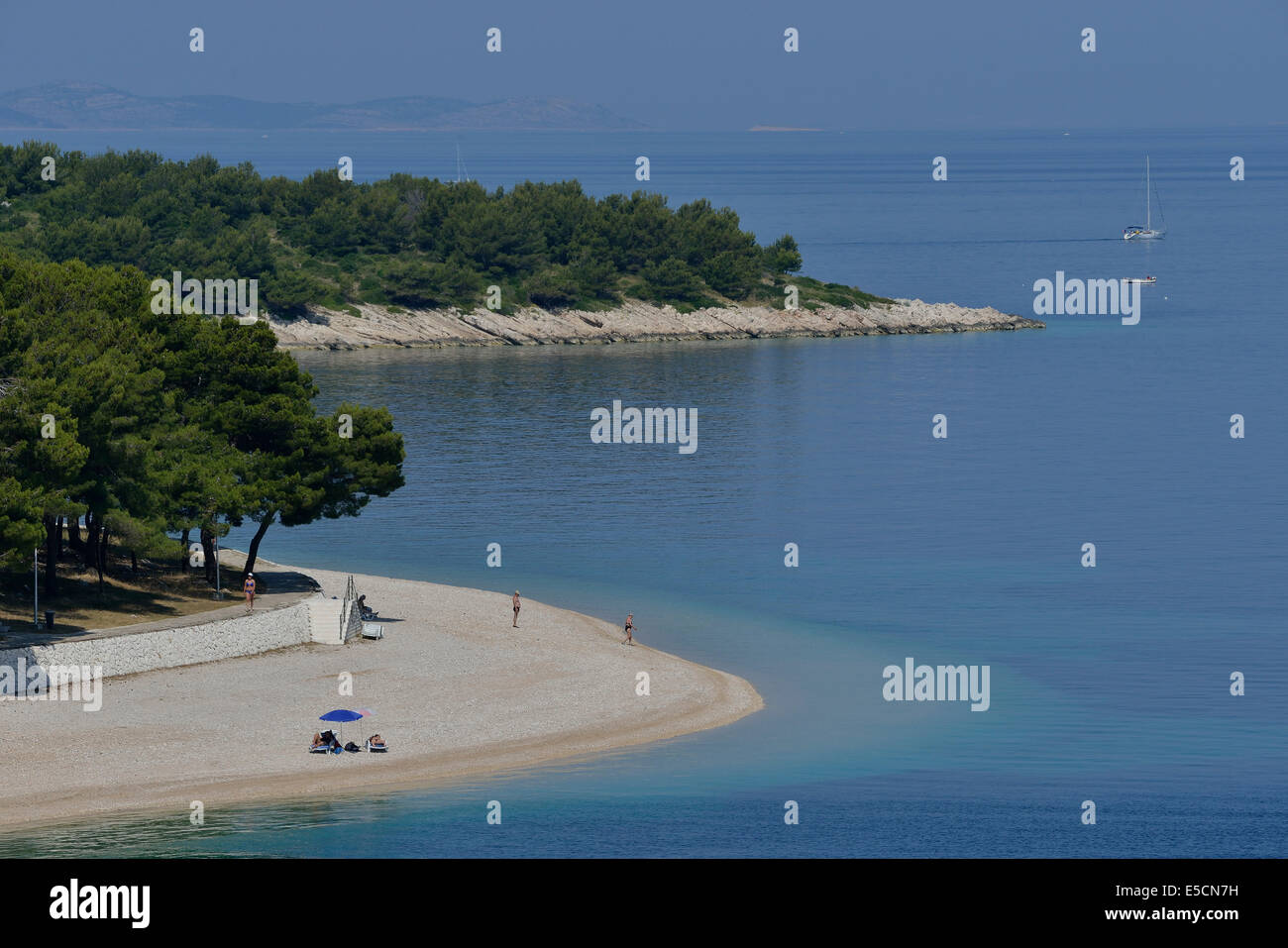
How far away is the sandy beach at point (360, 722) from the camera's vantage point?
43688 millimetres

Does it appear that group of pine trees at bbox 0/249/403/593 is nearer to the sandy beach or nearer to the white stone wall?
the white stone wall

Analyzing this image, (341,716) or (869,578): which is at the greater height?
(869,578)

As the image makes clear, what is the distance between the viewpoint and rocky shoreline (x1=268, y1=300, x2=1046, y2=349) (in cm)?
16138

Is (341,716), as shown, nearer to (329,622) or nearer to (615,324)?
(329,622)

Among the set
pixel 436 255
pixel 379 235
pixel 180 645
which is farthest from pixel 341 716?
pixel 379 235

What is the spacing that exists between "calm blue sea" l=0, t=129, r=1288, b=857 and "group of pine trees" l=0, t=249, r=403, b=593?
13552 millimetres

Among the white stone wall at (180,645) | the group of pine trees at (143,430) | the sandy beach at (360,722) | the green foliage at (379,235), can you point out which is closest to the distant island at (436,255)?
the green foliage at (379,235)

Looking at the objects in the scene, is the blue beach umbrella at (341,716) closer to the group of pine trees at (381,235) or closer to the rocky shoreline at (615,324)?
the rocky shoreline at (615,324)

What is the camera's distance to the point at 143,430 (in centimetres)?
5712

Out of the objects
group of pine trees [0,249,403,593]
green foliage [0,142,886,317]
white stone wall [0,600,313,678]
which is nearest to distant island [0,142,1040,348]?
green foliage [0,142,886,317]

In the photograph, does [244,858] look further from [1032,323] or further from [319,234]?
[1032,323]

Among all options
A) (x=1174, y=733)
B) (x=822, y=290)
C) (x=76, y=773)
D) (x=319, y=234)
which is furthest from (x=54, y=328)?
(x=822, y=290)

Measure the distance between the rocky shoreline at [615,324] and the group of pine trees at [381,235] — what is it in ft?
8.48

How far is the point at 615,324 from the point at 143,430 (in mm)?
119642
